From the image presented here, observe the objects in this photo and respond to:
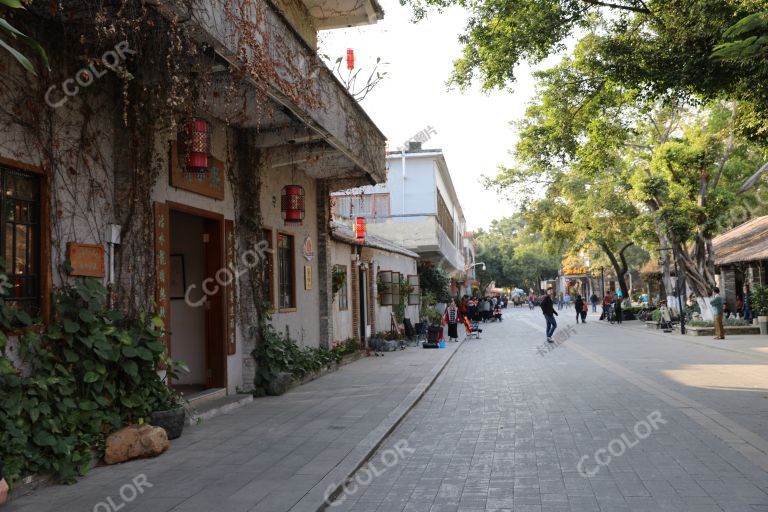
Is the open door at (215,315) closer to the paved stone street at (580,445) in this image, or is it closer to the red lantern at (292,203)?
the red lantern at (292,203)

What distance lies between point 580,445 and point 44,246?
552cm

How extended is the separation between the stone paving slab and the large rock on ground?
9cm

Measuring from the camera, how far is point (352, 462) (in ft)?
20.3

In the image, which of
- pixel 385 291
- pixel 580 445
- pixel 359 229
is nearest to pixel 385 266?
pixel 385 291

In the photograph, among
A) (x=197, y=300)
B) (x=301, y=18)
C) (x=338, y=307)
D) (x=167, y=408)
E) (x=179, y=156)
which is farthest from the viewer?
(x=338, y=307)

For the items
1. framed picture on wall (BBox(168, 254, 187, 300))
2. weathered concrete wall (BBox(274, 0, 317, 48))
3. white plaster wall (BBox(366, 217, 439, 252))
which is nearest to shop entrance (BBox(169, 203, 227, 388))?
framed picture on wall (BBox(168, 254, 187, 300))

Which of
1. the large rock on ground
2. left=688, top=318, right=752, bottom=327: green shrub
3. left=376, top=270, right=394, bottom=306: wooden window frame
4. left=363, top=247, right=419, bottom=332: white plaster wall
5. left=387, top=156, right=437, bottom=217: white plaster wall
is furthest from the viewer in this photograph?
left=387, top=156, right=437, bottom=217: white plaster wall

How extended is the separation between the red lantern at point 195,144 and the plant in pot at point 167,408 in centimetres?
239

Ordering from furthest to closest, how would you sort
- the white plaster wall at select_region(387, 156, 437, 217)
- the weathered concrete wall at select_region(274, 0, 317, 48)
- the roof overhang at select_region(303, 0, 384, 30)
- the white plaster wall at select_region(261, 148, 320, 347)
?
the white plaster wall at select_region(387, 156, 437, 217)
the roof overhang at select_region(303, 0, 384, 30)
the weathered concrete wall at select_region(274, 0, 317, 48)
the white plaster wall at select_region(261, 148, 320, 347)

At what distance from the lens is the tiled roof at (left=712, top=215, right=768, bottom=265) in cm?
2438

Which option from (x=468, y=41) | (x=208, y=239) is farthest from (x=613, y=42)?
(x=208, y=239)

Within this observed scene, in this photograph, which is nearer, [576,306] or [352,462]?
[352,462]

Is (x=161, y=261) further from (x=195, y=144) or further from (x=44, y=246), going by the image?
(x=44, y=246)

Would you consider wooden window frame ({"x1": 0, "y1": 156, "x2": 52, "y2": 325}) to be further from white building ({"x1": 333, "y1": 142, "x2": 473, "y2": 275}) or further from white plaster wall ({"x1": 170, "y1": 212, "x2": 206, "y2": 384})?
white building ({"x1": 333, "y1": 142, "x2": 473, "y2": 275})
